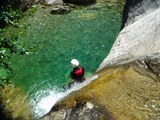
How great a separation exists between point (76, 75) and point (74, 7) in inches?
600

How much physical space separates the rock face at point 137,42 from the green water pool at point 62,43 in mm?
3797

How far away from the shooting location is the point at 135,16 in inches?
853

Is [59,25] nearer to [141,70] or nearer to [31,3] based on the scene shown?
[31,3]

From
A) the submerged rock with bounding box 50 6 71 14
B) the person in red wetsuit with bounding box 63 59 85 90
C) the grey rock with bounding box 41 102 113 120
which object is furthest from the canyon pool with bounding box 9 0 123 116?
the grey rock with bounding box 41 102 113 120

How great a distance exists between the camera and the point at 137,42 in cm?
1747

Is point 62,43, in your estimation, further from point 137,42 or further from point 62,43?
point 137,42

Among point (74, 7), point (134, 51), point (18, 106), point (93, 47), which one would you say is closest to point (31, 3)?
point (74, 7)

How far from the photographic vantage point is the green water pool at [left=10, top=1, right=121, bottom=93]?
2180 centimetres

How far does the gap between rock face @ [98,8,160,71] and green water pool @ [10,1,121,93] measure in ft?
12.5

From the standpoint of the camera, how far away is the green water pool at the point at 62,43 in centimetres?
2180

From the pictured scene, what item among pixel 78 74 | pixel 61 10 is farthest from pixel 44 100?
pixel 61 10

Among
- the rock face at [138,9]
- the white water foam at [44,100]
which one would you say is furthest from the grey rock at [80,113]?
the rock face at [138,9]

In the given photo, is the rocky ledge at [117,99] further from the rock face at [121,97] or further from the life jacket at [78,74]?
the life jacket at [78,74]

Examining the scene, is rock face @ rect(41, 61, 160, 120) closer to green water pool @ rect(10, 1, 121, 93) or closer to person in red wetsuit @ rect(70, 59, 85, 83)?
person in red wetsuit @ rect(70, 59, 85, 83)
